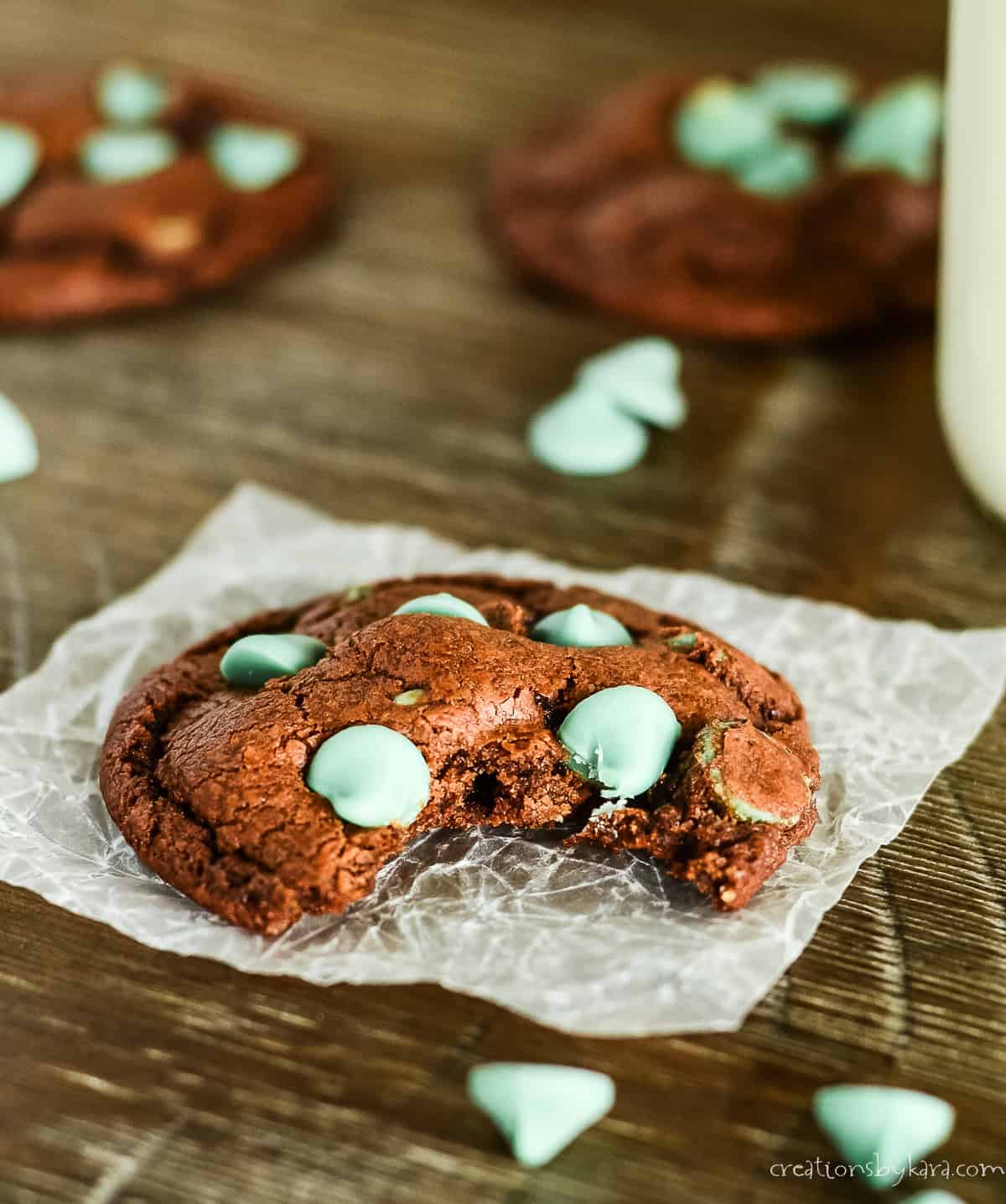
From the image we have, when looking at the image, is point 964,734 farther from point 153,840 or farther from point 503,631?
point 153,840

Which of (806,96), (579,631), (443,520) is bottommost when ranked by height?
(443,520)

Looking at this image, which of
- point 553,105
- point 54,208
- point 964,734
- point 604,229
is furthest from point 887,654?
point 553,105

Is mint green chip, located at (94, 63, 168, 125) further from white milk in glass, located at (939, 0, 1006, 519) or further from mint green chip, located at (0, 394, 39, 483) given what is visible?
white milk in glass, located at (939, 0, 1006, 519)

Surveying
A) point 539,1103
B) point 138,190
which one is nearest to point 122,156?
point 138,190

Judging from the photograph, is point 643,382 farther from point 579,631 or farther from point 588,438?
point 579,631

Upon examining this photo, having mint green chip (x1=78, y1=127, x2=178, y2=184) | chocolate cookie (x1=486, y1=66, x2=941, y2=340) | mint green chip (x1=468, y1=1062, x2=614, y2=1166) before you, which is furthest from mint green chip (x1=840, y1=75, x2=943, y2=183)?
mint green chip (x1=468, y1=1062, x2=614, y2=1166)

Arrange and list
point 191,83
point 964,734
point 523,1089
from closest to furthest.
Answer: point 523,1089
point 964,734
point 191,83

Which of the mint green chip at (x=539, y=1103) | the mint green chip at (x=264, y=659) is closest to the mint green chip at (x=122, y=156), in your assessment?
the mint green chip at (x=264, y=659)
